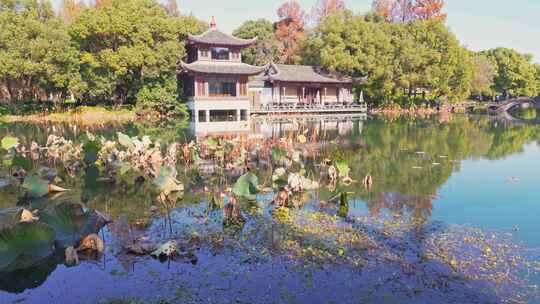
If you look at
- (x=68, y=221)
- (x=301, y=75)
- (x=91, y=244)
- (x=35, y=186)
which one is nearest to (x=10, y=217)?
(x=68, y=221)

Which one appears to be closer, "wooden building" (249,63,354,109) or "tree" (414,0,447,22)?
"wooden building" (249,63,354,109)

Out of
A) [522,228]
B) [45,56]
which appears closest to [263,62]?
[45,56]

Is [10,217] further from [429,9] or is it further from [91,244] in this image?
[429,9]

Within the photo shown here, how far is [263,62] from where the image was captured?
52.2m

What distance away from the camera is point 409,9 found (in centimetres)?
5562

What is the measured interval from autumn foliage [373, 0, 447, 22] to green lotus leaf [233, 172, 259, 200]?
155ft

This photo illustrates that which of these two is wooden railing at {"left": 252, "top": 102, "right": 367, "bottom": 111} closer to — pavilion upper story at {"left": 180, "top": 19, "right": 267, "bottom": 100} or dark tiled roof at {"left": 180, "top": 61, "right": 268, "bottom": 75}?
pavilion upper story at {"left": 180, "top": 19, "right": 267, "bottom": 100}

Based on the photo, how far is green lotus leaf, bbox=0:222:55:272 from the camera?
6.39m

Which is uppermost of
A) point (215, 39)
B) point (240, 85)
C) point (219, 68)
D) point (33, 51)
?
point (215, 39)

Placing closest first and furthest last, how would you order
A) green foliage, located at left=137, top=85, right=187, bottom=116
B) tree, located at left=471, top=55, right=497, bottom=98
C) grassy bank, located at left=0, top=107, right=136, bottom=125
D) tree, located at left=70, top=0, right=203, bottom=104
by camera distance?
tree, located at left=70, top=0, right=203, bottom=104 < grassy bank, located at left=0, top=107, right=136, bottom=125 < green foliage, located at left=137, top=85, right=187, bottom=116 < tree, located at left=471, top=55, right=497, bottom=98

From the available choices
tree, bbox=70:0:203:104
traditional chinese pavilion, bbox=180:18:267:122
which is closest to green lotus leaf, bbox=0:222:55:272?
traditional chinese pavilion, bbox=180:18:267:122

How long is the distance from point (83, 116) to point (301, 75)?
68.2 feet

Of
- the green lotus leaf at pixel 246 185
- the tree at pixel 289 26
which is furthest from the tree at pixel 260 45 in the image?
the green lotus leaf at pixel 246 185

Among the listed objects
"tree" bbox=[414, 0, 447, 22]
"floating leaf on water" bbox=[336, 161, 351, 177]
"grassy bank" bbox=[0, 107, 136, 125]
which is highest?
"tree" bbox=[414, 0, 447, 22]
